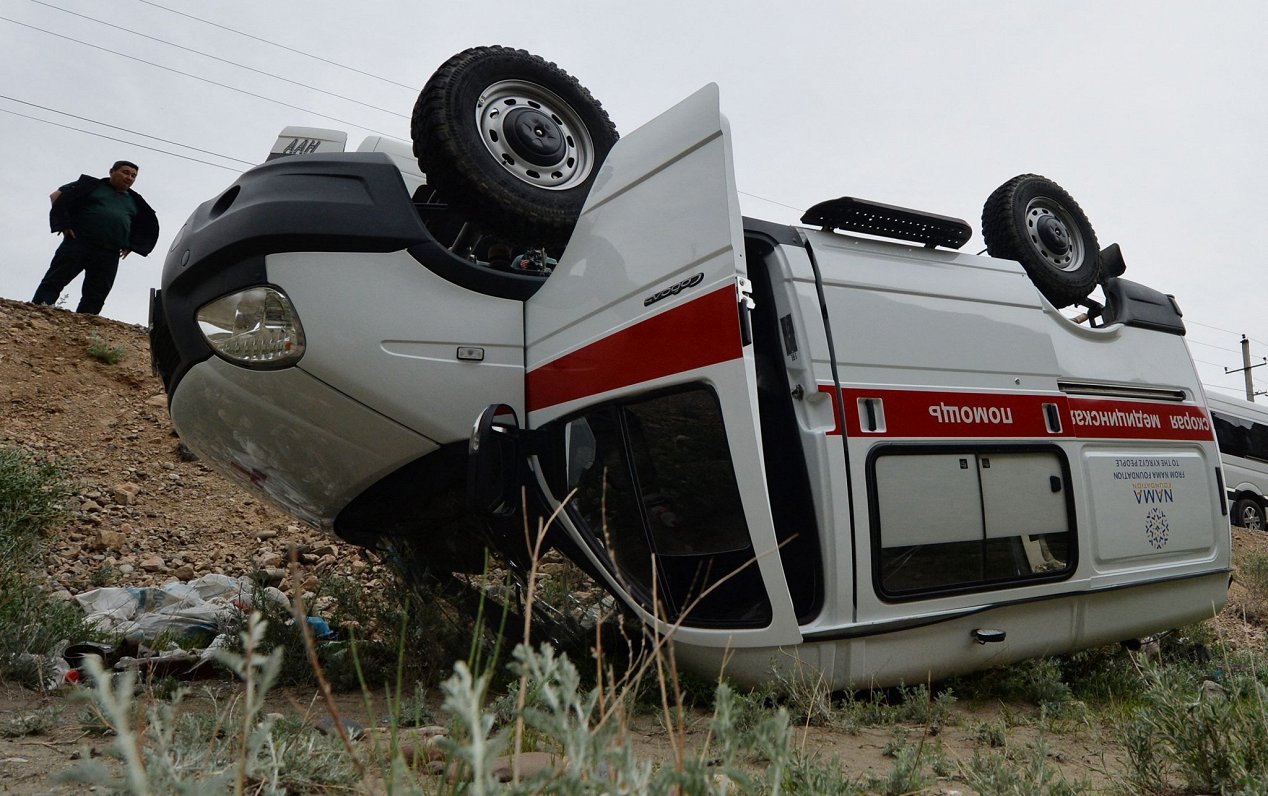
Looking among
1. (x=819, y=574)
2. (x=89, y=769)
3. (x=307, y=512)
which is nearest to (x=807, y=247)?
(x=819, y=574)

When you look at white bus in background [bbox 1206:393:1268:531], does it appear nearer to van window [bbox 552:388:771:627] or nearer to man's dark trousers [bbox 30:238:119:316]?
van window [bbox 552:388:771:627]

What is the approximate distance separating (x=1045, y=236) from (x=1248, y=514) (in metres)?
10.5

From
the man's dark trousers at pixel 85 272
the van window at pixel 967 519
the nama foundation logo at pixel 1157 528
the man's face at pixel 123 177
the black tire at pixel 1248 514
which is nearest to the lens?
the van window at pixel 967 519

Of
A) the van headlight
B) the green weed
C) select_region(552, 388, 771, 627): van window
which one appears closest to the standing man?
the green weed

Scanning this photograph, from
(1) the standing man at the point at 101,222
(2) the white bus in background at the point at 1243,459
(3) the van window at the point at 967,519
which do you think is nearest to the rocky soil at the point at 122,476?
(1) the standing man at the point at 101,222

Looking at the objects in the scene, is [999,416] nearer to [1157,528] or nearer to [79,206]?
[1157,528]

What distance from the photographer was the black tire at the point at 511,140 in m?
3.44

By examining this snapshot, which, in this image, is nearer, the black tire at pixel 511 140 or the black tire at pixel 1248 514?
the black tire at pixel 511 140

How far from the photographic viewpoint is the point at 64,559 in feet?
22.8

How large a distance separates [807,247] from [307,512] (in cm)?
250

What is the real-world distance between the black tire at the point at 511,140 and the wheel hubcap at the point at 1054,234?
2.47 meters

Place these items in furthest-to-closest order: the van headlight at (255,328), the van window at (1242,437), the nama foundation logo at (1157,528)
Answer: the van window at (1242,437) < the nama foundation logo at (1157,528) < the van headlight at (255,328)

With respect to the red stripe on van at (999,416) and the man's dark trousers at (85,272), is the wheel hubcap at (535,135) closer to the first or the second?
the red stripe on van at (999,416)

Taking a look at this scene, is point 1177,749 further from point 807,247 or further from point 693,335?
point 807,247
